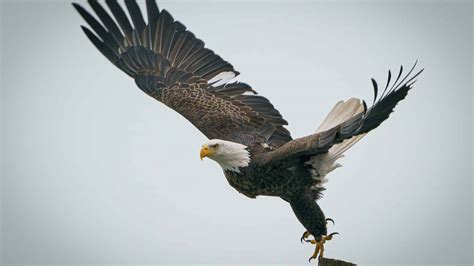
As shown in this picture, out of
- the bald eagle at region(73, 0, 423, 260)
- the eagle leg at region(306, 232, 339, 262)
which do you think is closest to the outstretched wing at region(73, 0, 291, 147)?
the bald eagle at region(73, 0, 423, 260)

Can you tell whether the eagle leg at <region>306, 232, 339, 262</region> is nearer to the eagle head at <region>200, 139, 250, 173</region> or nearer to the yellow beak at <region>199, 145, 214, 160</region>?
the eagle head at <region>200, 139, 250, 173</region>

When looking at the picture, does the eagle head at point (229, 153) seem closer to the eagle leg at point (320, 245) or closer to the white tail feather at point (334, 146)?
the white tail feather at point (334, 146)

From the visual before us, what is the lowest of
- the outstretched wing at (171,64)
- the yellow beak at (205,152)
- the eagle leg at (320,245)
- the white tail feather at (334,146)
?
the eagle leg at (320,245)

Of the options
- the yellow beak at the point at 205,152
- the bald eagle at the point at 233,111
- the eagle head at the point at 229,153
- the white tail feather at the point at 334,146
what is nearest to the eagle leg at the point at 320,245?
the bald eagle at the point at 233,111

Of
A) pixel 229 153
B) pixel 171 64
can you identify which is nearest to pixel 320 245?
pixel 229 153

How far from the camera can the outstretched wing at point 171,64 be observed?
8.65 meters

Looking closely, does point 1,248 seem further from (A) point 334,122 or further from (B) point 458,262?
(A) point 334,122

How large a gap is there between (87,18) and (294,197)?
305 cm

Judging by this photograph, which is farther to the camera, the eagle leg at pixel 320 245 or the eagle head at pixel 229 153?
the eagle leg at pixel 320 245


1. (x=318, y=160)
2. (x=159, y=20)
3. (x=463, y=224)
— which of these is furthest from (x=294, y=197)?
(x=463, y=224)

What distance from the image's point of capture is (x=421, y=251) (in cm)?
4059

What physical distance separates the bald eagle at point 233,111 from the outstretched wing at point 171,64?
10mm

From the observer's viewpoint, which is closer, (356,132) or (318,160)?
(356,132)

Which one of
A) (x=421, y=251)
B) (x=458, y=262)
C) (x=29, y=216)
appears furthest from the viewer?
(x=29, y=216)
